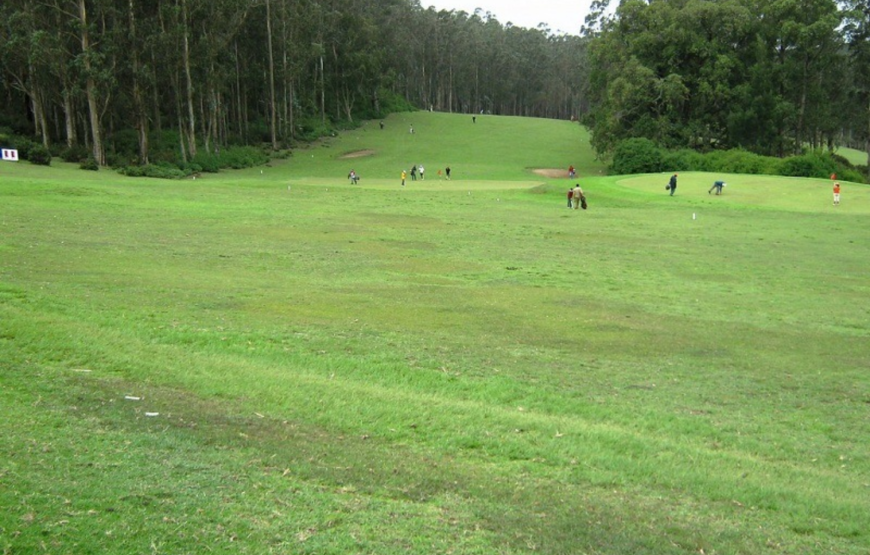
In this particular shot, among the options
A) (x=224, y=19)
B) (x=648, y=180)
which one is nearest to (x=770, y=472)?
(x=648, y=180)

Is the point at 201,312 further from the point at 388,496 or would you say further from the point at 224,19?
the point at 224,19

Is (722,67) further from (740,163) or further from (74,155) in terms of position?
(74,155)

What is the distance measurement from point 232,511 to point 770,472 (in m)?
6.38

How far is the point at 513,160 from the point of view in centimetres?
8169

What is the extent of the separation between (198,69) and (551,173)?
32.6 meters

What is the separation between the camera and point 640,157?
218ft

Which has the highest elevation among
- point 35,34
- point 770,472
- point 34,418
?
point 35,34

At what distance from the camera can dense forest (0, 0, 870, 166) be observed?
178 feet

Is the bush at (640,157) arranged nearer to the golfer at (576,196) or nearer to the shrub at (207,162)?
the golfer at (576,196)

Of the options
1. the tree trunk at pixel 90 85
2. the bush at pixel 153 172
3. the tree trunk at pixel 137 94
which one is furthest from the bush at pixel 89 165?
the tree trunk at pixel 137 94

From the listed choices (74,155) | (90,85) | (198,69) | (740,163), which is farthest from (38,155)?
(740,163)

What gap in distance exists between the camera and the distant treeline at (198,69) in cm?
5294

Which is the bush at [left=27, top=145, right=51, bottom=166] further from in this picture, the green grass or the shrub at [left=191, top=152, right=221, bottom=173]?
the green grass

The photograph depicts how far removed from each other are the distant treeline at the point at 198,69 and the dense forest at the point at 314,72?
0.20 m
